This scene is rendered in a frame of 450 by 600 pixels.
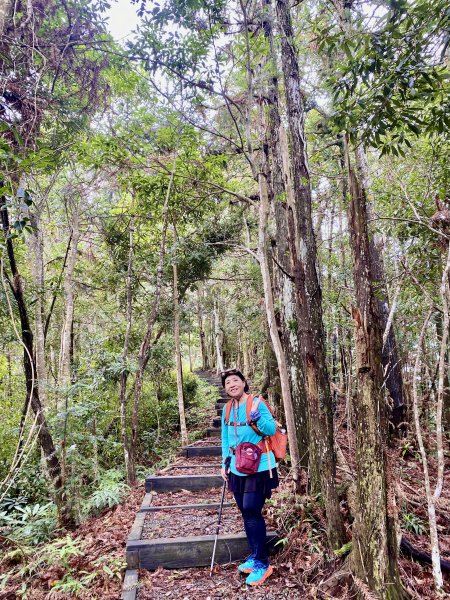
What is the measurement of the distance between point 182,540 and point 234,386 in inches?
74.5

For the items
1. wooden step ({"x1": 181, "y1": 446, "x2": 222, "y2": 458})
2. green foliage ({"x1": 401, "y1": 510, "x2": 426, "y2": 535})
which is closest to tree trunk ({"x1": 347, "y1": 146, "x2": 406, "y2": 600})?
green foliage ({"x1": 401, "y1": 510, "x2": 426, "y2": 535})

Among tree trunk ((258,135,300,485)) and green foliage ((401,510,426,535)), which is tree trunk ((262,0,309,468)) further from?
green foliage ((401,510,426,535))

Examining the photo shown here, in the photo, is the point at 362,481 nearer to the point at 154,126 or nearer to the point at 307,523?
the point at 307,523

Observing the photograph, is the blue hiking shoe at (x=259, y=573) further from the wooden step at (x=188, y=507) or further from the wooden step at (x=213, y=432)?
the wooden step at (x=213, y=432)

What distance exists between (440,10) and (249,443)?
12.4 feet

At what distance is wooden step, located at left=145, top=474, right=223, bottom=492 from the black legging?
8.14ft

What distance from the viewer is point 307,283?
13.5 feet

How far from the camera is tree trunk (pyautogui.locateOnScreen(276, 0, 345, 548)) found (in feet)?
11.9

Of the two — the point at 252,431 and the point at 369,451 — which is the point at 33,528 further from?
the point at 369,451

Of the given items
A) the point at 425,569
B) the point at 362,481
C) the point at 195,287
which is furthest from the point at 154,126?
the point at 425,569

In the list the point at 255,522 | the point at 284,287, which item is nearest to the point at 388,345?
the point at 284,287

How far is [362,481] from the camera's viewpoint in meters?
2.80

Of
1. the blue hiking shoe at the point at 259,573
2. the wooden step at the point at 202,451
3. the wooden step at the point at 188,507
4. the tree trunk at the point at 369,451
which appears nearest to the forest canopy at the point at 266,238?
the tree trunk at the point at 369,451

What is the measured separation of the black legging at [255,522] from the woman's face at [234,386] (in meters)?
0.99
